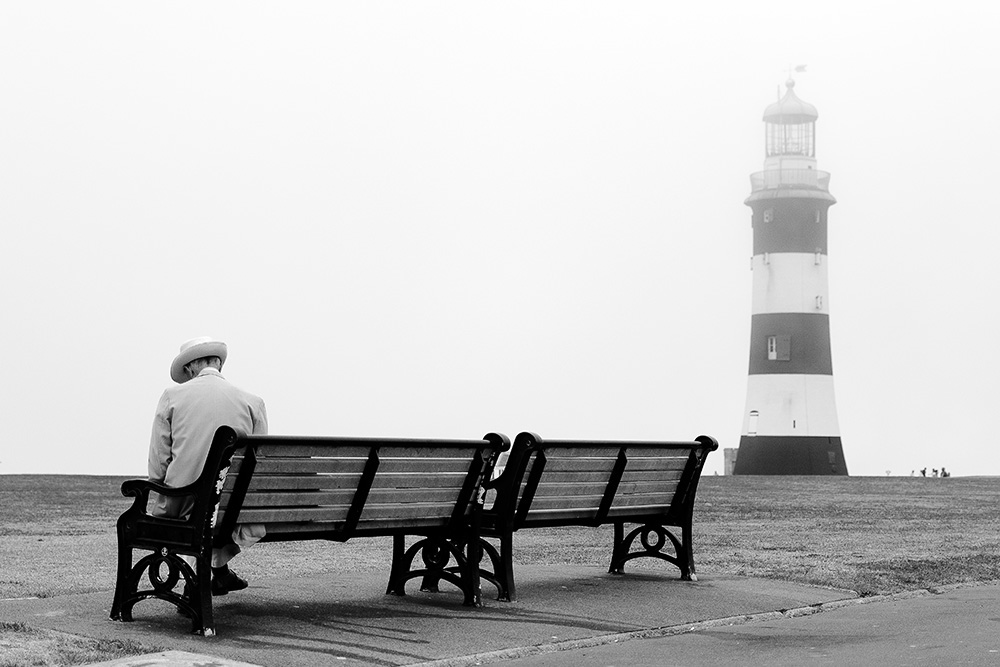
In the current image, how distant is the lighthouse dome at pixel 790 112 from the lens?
53438 millimetres

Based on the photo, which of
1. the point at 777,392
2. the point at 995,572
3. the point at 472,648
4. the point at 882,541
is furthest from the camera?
the point at 777,392

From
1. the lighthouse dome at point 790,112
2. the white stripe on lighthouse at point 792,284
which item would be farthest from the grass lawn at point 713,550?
the lighthouse dome at point 790,112

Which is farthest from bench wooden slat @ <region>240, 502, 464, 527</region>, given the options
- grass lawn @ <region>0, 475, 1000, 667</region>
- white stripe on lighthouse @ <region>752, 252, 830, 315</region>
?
white stripe on lighthouse @ <region>752, 252, 830, 315</region>

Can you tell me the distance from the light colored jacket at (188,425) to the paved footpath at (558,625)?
695mm

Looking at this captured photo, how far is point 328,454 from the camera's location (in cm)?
764

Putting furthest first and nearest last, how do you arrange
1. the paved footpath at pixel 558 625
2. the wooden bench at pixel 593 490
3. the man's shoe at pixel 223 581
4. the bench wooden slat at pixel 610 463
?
the bench wooden slat at pixel 610 463 → the wooden bench at pixel 593 490 → the man's shoe at pixel 223 581 → the paved footpath at pixel 558 625

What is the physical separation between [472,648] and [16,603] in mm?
2485

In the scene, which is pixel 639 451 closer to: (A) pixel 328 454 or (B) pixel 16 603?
(A) pixel 328 454

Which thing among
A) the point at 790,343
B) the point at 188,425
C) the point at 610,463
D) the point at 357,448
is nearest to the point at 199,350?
the point at 188,425

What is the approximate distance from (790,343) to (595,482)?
132 feet

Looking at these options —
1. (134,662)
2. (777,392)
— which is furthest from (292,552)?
(777,392)

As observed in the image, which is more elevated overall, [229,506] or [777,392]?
[777,392]

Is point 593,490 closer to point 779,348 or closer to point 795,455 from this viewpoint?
point 779,348

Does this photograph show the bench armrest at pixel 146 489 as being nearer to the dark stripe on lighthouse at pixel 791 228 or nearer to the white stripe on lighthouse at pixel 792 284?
the white stripe on lighthouse at pixel 792 284
